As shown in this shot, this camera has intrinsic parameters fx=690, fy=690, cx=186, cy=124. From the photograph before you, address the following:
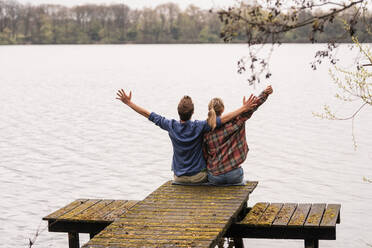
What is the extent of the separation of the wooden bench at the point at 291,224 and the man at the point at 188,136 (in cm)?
83

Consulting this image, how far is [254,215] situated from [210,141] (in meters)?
0.98

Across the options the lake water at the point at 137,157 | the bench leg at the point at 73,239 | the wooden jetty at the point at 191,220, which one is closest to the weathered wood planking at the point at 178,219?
the wooden jetty at the point at 191,220

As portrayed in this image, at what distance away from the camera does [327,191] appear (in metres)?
14.6

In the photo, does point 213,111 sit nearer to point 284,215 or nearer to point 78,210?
point 284,215

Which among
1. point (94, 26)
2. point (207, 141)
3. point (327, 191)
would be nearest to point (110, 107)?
point (327, 191)

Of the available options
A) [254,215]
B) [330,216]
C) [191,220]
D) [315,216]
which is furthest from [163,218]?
[330,216]

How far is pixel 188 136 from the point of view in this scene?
25.6 ft

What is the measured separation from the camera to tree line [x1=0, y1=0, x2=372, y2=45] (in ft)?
511

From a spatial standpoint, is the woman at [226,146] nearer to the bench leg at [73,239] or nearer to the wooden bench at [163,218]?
the wooden bench at [163,218]

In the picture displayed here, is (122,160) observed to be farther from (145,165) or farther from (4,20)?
(4,20)

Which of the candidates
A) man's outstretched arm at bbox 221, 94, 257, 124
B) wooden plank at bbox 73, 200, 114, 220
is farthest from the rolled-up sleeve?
wooden plank at bbox 73, 200, 114, 220

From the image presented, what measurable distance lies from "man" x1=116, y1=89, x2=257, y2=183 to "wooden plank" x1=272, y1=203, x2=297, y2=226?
1.00 meters

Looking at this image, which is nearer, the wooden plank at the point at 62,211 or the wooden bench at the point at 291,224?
the wooden bench at the point at 291,224

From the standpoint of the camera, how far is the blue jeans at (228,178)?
796cm
